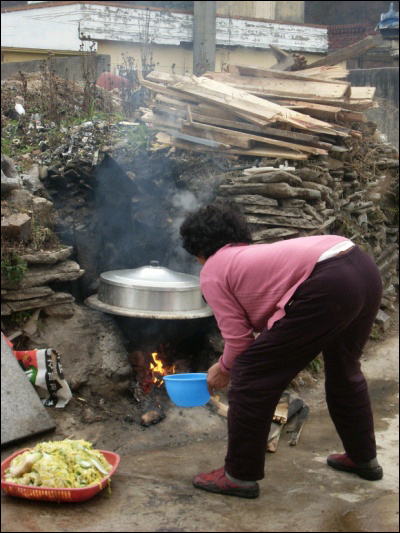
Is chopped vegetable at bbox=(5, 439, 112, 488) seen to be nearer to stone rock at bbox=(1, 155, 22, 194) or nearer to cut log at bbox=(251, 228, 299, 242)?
stone rock at bbox=(1, 155, 22, 194)

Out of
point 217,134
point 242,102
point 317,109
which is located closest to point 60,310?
point 217,134

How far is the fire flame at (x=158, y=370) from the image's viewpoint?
5629 millimetres

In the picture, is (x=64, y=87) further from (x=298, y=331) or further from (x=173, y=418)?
(x=298, y=331)

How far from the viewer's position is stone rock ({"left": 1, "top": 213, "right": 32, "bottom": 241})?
5023 mm

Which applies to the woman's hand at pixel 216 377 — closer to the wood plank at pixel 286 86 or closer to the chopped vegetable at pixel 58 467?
the chopped vegetable at pixel 58 467

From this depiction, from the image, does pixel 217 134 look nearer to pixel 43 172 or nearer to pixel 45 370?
pixel 43 172

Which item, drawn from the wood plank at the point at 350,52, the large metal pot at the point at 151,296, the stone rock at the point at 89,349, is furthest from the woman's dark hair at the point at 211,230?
the wood plank at the point at 350,52

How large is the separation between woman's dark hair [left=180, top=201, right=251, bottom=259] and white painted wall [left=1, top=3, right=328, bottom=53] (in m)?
14.4

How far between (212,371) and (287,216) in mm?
2606

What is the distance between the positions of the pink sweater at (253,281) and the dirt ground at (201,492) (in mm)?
914

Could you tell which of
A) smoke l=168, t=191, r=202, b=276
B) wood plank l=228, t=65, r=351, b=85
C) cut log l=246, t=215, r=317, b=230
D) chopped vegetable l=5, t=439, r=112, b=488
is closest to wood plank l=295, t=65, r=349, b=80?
wood plank l=228, t=65, r=351, b=85

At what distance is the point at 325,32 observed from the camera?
66.6 ft

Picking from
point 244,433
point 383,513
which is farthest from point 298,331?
point 383,513

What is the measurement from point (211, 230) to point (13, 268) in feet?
6.03
